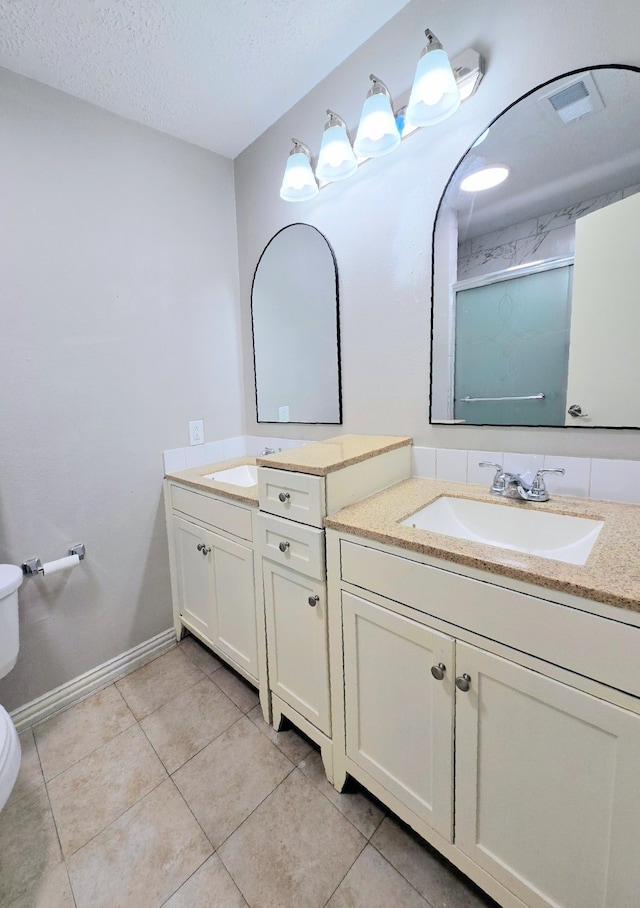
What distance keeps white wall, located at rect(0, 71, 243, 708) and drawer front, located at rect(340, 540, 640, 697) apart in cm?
121

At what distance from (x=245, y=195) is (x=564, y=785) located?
7.93 feet

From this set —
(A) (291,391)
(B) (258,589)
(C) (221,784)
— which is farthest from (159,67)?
(C) (221,784)

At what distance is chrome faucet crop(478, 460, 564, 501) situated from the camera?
108cm

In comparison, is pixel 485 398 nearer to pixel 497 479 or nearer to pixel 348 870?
pixel 497 479

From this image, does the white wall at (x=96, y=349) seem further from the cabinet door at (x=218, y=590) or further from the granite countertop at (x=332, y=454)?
the granite countertop at (x=332, y=454)

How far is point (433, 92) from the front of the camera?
1083mm

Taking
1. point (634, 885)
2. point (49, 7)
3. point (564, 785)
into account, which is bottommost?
point (634, 885)

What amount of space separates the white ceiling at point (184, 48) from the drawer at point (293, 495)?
1447 millimetres

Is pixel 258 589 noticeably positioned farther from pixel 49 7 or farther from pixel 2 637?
pixel 49 7

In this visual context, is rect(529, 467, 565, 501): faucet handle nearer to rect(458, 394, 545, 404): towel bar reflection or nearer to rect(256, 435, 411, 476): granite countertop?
rect(458, 394, 545, 404): towel bar reflection

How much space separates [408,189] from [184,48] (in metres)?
0.90

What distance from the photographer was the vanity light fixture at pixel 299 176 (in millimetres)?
1479

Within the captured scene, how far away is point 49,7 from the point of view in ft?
3.65

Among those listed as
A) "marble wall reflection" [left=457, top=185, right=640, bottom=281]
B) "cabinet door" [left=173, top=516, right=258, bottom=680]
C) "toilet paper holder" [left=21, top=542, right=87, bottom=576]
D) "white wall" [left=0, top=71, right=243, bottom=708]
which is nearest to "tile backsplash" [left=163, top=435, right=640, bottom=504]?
"marble wall reflection" [left=457, top=185, right=640, bottom=281]
